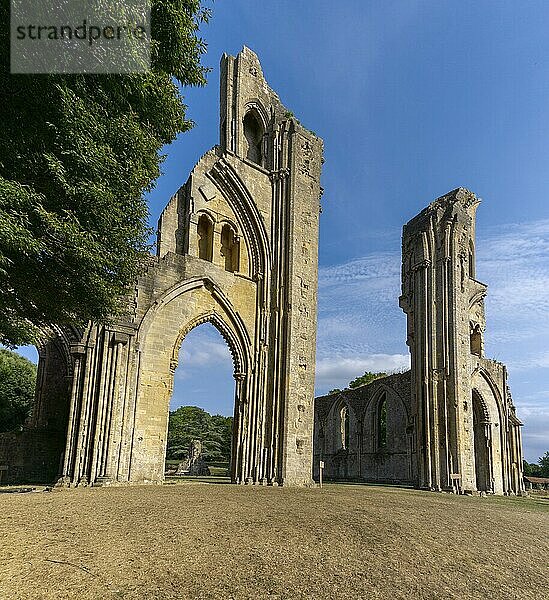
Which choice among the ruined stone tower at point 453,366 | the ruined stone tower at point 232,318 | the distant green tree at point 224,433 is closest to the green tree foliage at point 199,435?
the distant green tree at point 224,433

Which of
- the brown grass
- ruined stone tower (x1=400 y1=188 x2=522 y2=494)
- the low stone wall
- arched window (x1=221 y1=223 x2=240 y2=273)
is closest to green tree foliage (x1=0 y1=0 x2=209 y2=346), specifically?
the brown grass

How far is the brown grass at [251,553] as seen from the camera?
5.25 metres

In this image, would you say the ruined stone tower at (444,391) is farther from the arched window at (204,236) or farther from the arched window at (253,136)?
the arched window at (204,236)

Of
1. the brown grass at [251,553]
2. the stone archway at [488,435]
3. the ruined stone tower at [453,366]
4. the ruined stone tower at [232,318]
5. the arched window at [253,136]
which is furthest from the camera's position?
the stone archway at [488,435]

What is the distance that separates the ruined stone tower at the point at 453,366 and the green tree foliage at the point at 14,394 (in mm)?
19766

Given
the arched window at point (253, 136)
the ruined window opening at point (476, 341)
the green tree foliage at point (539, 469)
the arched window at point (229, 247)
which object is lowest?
the green tree foliage at point (539, 469)

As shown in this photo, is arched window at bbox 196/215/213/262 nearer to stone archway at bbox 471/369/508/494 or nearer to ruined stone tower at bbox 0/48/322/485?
ruined stone tower at bbox 0/48/322/485

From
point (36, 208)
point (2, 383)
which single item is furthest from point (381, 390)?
point (36, 208)

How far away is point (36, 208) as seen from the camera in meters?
8.28

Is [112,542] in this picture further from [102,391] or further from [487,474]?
[487,474]

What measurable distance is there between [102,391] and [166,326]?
9.97 ft

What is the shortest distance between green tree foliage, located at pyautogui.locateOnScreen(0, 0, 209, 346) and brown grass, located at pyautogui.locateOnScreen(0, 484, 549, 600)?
11.8ft

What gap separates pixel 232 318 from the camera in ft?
63.6

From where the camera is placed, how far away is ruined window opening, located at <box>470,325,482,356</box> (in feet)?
97.3
